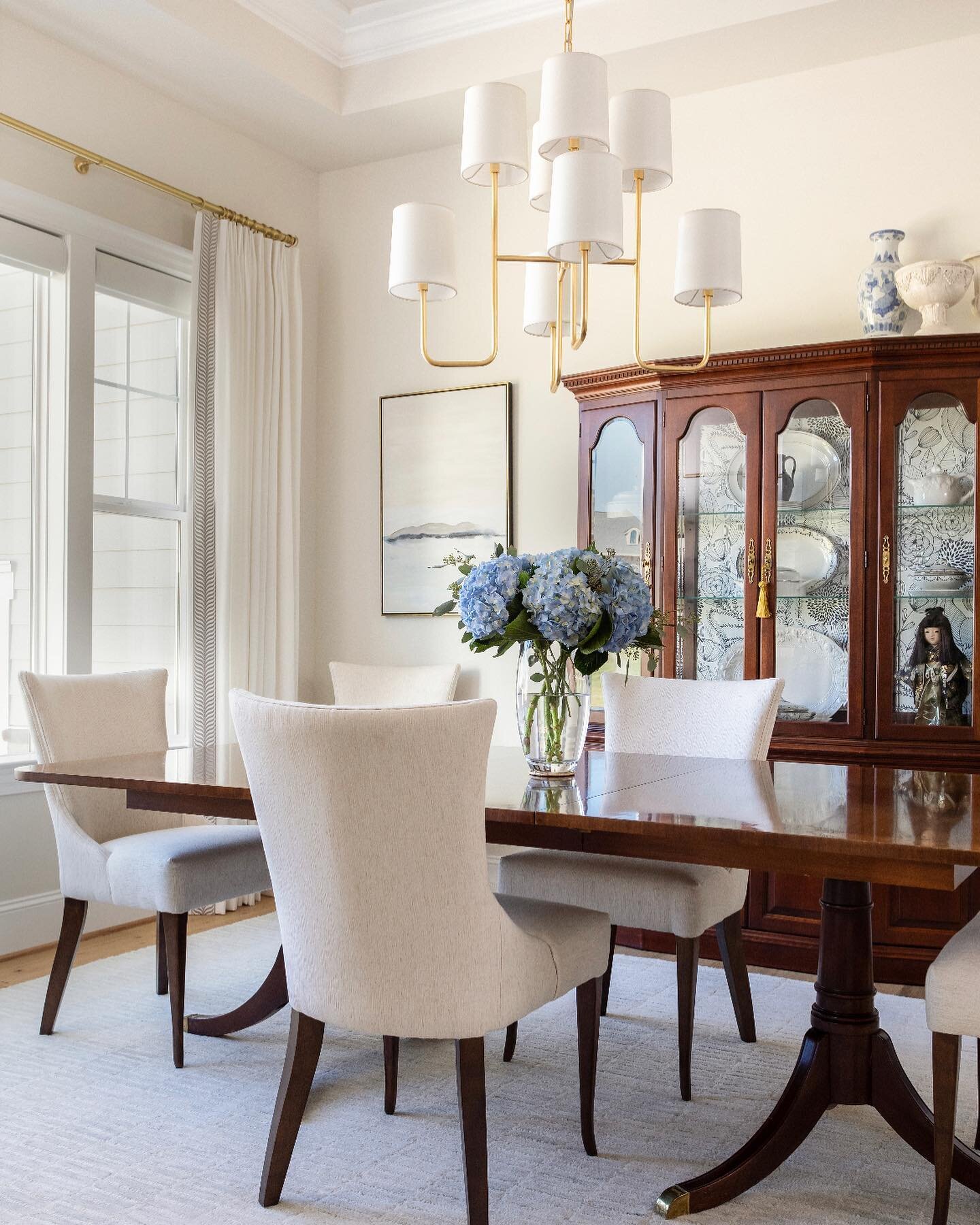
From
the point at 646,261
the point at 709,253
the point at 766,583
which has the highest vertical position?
the point at 646,261

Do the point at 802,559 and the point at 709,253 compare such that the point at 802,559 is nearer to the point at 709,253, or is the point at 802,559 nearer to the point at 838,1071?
the point at 709,253

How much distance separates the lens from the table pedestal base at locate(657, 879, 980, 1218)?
208 cm

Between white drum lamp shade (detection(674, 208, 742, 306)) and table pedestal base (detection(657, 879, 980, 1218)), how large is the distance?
128cm

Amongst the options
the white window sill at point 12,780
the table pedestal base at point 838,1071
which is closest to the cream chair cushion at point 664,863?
the table pedestal base at point 838,1071

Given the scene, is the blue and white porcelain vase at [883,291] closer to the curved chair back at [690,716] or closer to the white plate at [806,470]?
the white plate at [806,470]

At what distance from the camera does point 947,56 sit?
3738 millimetres

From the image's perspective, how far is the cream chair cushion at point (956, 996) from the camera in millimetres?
1837

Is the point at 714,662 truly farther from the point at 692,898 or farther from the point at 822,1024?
the point at 822,1024

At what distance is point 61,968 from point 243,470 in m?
2.03

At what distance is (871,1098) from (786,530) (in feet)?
6.15

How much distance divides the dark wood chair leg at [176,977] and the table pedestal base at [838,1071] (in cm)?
117

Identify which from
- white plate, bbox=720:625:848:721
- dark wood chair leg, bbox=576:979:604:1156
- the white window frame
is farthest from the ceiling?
dark wood chair leg, bbox=576:979:604:1156

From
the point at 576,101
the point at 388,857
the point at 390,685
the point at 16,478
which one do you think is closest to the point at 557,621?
the point at 388,857

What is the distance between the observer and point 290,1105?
78.8 inches
